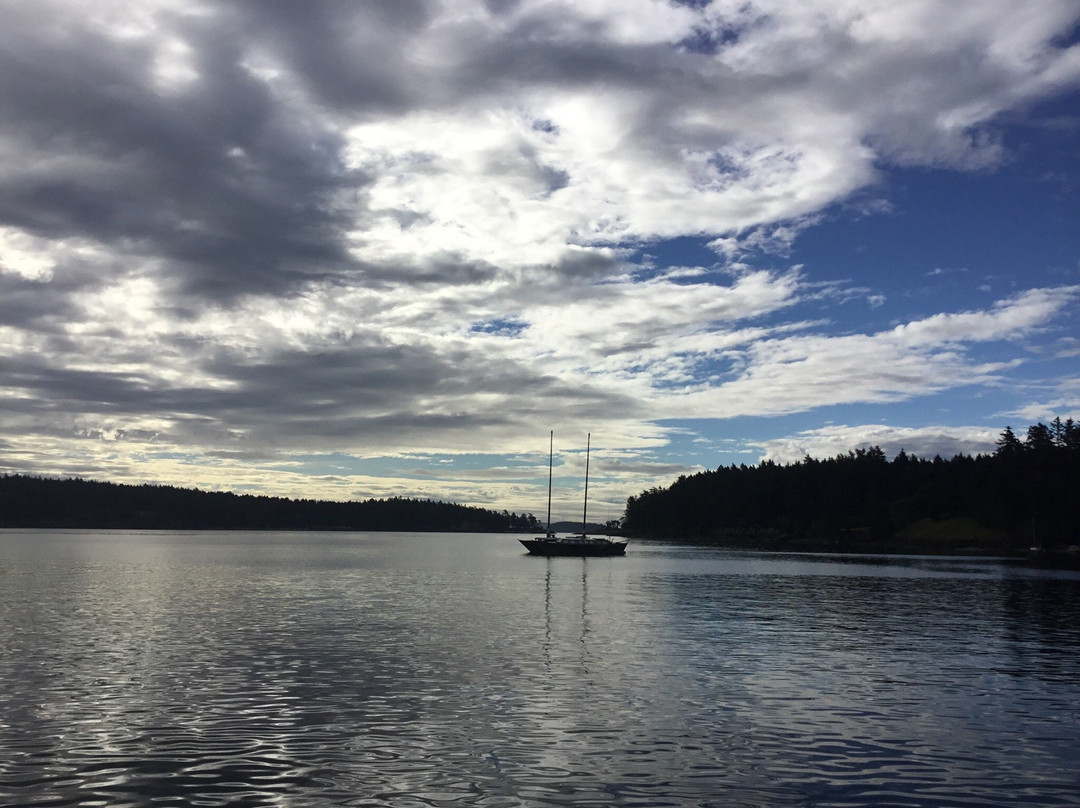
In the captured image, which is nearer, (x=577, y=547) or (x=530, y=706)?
(x=530, y=706)

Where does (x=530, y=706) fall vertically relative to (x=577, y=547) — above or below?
below

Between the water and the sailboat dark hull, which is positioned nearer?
the water

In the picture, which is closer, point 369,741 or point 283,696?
point 369,741

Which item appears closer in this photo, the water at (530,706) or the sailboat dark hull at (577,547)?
the water at (530,706)

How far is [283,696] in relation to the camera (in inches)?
1139

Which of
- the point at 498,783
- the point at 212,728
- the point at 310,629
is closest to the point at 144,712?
the point at 212,728

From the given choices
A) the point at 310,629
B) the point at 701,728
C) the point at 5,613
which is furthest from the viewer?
the point at 5,613

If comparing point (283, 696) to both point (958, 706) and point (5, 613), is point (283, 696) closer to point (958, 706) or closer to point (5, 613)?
point (958, 706)

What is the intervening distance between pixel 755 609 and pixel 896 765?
4291 cm

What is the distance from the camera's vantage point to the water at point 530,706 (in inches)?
772

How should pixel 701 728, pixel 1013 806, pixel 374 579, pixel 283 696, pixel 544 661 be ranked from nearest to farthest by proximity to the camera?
pixel 1013 806 → pixel 701 728 → pixel 283 696 → pixel 544 661 → pixel 374 579

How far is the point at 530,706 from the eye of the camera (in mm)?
28219

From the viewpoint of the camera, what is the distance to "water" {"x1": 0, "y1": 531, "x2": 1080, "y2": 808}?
19.6 m

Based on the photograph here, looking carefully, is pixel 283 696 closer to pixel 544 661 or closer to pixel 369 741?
pixel 369 741
